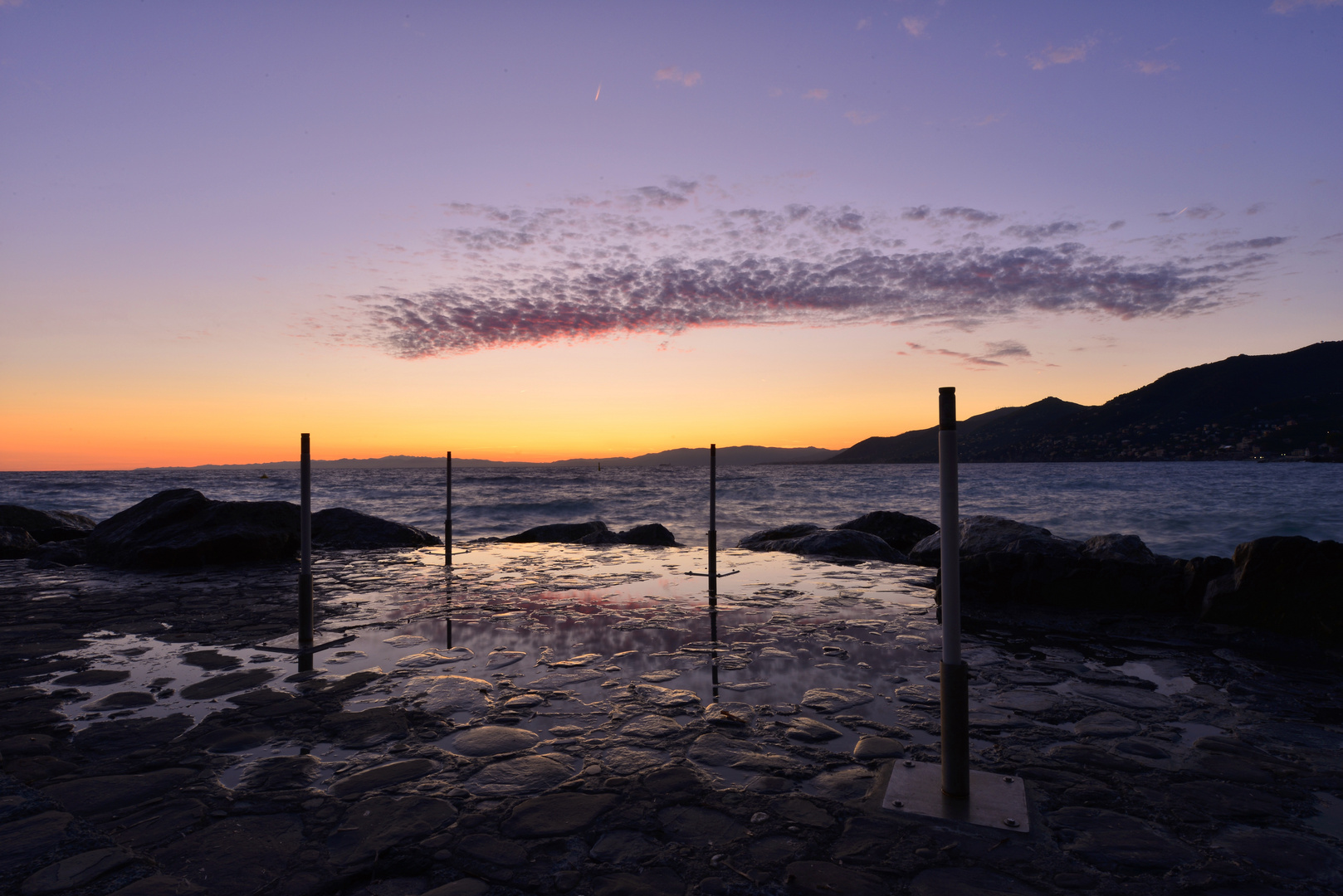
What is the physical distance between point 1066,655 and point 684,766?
4312 millimetres

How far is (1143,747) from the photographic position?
12.3 feet

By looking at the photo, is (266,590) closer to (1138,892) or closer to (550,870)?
(550,870)

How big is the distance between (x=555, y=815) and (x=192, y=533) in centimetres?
1247

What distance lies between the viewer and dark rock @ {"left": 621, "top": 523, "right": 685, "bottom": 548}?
54.2ft

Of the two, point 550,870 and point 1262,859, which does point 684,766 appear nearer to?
point 550,870

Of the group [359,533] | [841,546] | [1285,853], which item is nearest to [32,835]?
[1285,853]

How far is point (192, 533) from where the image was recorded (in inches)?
474

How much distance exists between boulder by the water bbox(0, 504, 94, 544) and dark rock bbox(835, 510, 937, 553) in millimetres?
19327

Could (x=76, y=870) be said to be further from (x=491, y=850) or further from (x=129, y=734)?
(x=129, y=734)

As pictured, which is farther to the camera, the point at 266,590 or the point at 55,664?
the point at 266,590

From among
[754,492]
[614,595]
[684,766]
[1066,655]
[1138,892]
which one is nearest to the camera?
[1138,892]

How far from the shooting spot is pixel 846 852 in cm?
268

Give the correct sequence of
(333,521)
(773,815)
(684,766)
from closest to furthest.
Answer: (773,815) → (684,766) → (333,521)

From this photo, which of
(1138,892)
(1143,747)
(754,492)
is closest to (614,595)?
(1143,747)
